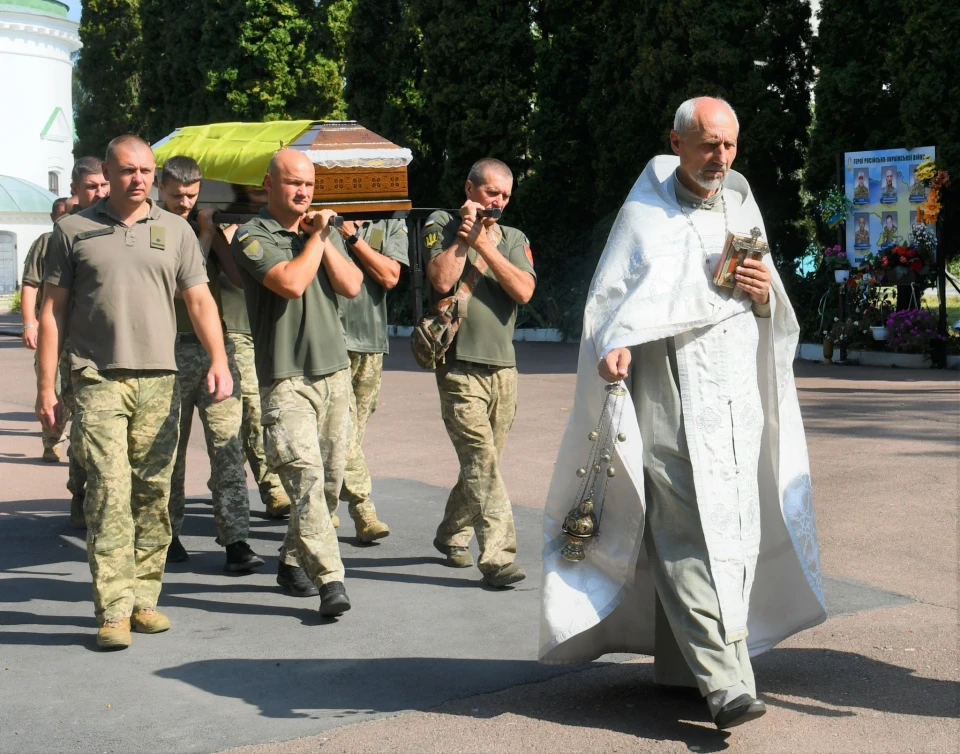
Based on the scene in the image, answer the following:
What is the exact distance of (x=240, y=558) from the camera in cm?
684

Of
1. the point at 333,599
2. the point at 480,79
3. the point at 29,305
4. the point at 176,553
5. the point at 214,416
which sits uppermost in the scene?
the point at 480,79

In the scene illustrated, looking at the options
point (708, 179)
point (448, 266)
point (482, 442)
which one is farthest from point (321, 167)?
point (708, 179)

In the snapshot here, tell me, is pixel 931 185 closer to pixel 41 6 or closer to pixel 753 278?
pixel 753 278

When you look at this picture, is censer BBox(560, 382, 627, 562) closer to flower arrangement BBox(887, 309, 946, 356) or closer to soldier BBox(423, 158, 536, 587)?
soldier BBox(423, 158, 536, 587)

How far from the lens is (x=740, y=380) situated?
449 cm

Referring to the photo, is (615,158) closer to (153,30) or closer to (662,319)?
(662,319)

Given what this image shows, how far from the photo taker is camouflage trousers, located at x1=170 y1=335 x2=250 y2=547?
6.87 metres

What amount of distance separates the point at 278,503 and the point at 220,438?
1.20 metres

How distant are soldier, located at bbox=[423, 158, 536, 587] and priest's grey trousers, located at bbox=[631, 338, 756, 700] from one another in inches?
72.1

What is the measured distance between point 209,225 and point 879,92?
12761 millimetres

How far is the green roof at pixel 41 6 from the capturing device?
170 feet

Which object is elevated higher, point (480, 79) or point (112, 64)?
point (112, 64)

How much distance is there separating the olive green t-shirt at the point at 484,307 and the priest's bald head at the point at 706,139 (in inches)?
78.7

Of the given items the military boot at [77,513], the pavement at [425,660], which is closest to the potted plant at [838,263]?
the pavement at [425,660]
